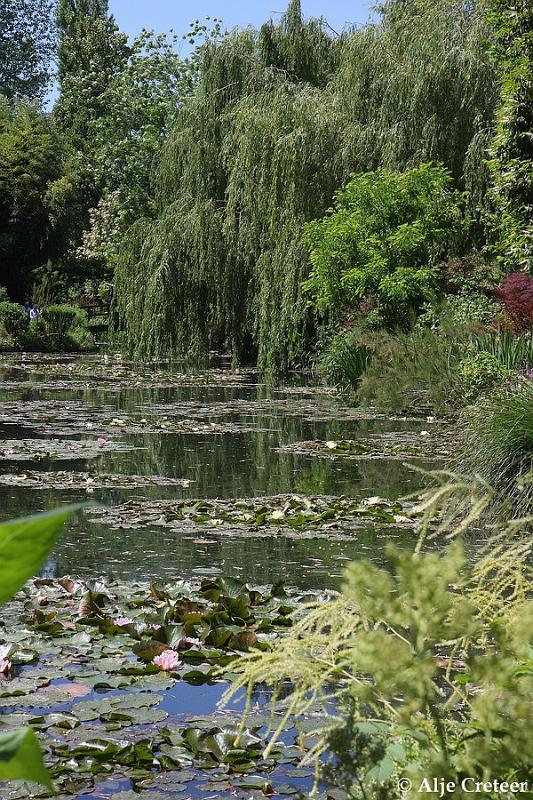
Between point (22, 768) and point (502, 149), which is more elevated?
point (502, 149)

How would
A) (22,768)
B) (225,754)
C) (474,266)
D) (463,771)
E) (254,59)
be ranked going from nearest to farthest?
(22,768) → (463,771) → (225,754) → (474,266) → (254,59)

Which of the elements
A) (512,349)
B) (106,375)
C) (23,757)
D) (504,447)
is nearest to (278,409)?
(512,349)

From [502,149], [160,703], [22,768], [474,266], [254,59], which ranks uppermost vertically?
[254,59]

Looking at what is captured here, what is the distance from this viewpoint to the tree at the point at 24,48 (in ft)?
177

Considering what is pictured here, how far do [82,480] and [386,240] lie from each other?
29.1 ft

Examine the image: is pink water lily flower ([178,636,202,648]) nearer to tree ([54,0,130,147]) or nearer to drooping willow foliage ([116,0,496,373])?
drooping willow foliage ([116,0,496,373])

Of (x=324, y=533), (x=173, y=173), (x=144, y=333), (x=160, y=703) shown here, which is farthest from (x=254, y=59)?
(x=160, y=703)

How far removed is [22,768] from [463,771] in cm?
Answer: 90

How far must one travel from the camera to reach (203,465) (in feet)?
30.3

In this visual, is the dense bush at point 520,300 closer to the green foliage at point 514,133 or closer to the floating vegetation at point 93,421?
the green foliage at point 514,133

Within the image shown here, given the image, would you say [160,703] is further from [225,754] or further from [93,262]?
[93,262]

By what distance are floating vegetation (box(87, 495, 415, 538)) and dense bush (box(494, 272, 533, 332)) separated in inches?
228

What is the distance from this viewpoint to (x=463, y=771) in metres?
1.43

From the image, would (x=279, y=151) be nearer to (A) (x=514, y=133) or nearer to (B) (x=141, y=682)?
(A) (x=514, y=133)
